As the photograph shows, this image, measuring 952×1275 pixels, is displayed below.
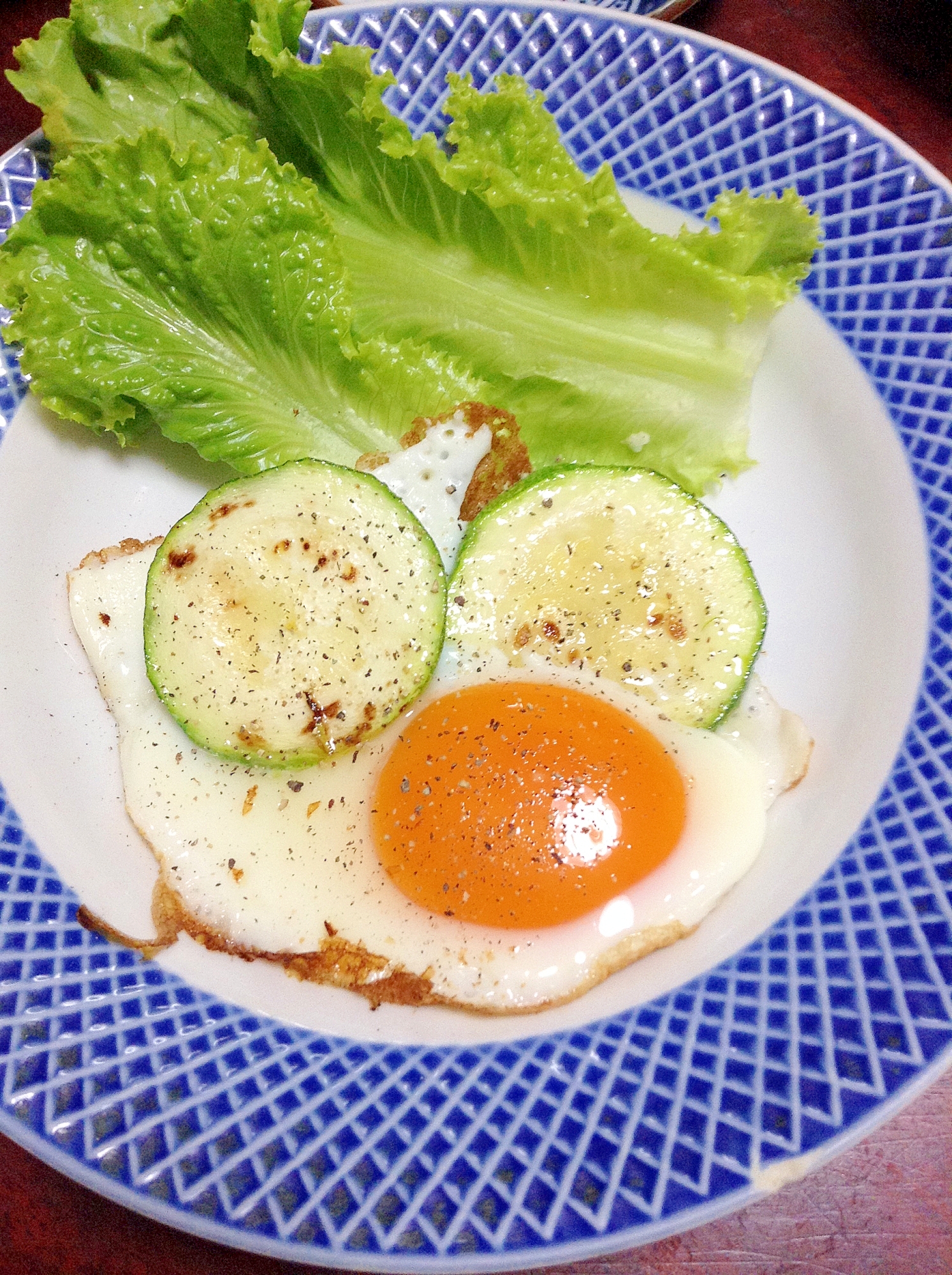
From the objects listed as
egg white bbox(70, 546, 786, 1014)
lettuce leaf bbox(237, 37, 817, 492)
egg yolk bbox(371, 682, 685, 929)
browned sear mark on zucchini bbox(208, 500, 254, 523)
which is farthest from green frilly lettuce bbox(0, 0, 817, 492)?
egg yolk bbox(371, 682, 685, 929)

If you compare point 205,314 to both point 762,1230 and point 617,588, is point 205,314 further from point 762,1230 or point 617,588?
point 762,1230

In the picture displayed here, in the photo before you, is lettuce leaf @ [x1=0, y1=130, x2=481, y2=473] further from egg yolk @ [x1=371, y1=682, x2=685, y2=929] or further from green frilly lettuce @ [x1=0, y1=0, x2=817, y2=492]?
egg yolk @ [x1=371, y1=682, x2=685, y2=929]

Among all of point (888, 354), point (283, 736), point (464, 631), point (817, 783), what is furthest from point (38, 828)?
point (888, 354)

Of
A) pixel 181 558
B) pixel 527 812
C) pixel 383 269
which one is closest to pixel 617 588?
pixel 527 812

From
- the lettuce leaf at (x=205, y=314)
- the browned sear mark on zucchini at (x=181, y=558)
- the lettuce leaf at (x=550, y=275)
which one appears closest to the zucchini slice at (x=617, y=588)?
the lettuce leaf at (x=550, y=275)

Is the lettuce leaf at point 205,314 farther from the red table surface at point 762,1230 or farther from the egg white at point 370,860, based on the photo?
the red table surface at point 762,1230

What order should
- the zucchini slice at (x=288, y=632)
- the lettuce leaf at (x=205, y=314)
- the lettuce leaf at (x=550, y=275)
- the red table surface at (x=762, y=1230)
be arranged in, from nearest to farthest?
1. the red table surface at (x=762, y=1230)
2. the zucchini slice at (x=288, y=632)
3. the lettuce leaf at (x=205, y=314)
4. the lettuce leaf at (x=550, y=275)

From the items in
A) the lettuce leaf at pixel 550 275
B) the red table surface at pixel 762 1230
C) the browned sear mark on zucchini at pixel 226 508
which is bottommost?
the red table surface at pixel 762 1230

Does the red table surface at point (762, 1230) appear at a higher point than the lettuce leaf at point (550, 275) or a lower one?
lower
